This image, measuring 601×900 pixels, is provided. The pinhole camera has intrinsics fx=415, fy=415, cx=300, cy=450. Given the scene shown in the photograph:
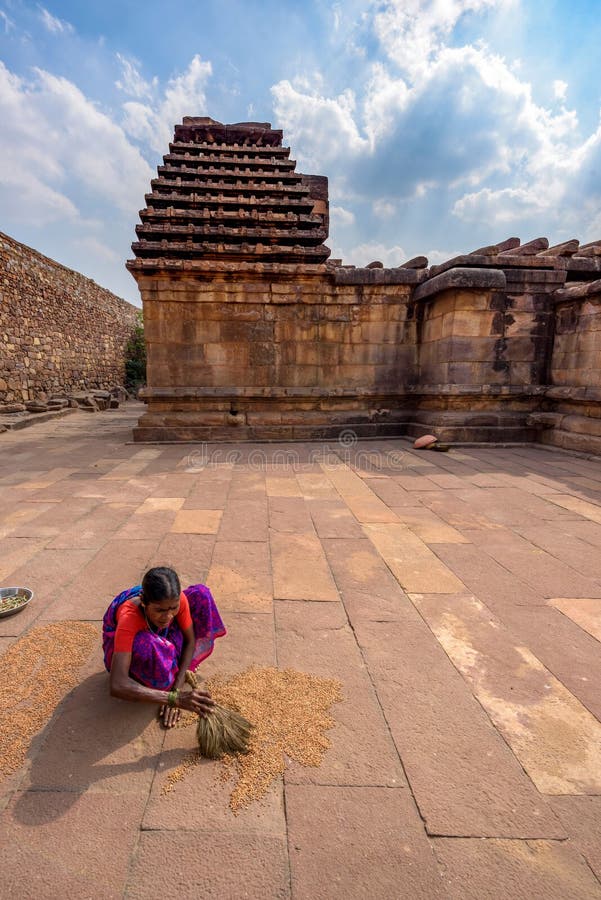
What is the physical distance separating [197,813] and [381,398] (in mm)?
7861

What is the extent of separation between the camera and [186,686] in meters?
1.80

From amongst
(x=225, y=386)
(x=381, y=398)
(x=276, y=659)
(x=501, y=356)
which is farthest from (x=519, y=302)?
(x=276, y=659)

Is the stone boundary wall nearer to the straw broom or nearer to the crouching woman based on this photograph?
the crouching woman

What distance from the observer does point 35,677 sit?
1.84 metres

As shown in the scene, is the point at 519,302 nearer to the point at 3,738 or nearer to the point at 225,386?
the point at 225,386

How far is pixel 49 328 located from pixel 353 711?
17634 mm

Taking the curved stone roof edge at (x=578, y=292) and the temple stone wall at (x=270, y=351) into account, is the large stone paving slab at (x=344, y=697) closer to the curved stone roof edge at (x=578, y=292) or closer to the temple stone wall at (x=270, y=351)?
the temple stone wall at (x=270, y=351)

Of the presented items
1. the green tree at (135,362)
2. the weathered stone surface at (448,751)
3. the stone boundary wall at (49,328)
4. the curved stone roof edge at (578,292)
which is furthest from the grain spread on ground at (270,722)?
the green tree at (135,362)

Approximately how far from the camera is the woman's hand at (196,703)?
1.53 metres

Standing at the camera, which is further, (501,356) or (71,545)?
(501,356)

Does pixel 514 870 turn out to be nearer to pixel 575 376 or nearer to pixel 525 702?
pixel 525 702

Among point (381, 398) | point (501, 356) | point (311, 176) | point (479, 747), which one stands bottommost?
point (479, 747)

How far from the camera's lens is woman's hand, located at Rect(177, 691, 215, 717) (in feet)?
5.03

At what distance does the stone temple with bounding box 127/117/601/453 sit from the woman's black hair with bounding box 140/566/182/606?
6.48 meters
